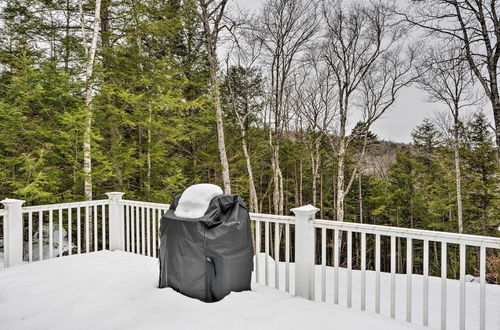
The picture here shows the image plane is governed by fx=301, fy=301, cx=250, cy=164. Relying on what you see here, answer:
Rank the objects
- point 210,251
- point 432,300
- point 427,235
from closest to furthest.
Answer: point 427,235 < point 210,251 < point 432,300

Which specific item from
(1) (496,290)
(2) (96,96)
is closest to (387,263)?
(1) (496,290)

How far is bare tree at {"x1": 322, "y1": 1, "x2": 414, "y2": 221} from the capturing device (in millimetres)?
10477

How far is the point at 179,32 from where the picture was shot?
9953mm

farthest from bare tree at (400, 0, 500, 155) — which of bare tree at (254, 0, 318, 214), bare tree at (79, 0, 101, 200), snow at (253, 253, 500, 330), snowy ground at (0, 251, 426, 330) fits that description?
bare tree at (79, 0, 101, 200)

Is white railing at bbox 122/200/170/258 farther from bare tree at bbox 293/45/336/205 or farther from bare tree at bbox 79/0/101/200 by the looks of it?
bare tree at bbox 293/45/336/205

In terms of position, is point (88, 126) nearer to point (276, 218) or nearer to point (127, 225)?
point (127, 225)

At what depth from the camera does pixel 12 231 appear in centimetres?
390

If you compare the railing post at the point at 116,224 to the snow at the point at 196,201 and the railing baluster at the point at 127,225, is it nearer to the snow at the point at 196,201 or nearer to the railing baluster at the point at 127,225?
the railing baluster at the point at 127,225

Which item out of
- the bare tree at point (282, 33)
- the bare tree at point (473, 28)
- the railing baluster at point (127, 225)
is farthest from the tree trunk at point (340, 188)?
the railing baluster at point (127, 225)

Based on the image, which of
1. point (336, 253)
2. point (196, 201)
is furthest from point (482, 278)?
point (196, 201)

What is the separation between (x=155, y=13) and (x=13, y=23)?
3516mm

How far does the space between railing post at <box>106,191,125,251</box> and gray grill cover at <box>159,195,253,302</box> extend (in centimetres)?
231

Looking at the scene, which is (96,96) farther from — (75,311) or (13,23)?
(75,311)

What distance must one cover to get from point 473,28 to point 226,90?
7.95 metres
